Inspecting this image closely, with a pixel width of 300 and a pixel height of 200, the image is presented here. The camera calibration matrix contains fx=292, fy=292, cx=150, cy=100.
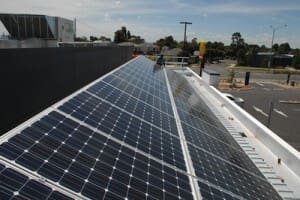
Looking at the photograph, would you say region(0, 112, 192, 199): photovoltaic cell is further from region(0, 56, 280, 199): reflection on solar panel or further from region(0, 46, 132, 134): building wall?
region(0, 46, 132, 134): building wall

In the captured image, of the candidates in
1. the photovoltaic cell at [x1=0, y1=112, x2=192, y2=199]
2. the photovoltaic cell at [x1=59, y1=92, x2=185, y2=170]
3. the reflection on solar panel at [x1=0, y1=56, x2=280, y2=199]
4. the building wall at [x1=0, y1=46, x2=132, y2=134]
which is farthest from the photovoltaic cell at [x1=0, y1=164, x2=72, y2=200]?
the building wall at [x1=0, y1=46, x2=132, y2=134]

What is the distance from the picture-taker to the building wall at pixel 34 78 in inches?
297

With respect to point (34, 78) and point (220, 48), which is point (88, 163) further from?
point (220, 48)

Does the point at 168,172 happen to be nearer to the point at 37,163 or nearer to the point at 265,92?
the point at 37,163

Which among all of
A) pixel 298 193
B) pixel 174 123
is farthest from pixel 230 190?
pixel 174 123

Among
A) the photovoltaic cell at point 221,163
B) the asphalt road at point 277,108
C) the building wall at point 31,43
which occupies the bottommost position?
the asphalt road at point 277,108

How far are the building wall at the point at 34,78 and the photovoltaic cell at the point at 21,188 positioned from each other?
4.43 meters

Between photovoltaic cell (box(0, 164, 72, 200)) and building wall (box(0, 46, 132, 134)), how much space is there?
4430 millimetres

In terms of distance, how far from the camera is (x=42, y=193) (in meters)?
3.47

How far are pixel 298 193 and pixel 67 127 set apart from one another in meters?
6.22

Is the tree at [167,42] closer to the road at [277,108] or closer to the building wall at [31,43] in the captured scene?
the road at [277,108]

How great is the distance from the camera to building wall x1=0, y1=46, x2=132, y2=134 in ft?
24.8

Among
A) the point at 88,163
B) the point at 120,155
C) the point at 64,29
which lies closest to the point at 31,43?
the point at 64,29

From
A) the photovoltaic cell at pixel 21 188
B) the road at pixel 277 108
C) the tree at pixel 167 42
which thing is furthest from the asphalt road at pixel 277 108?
the tree at pixel 167 42
